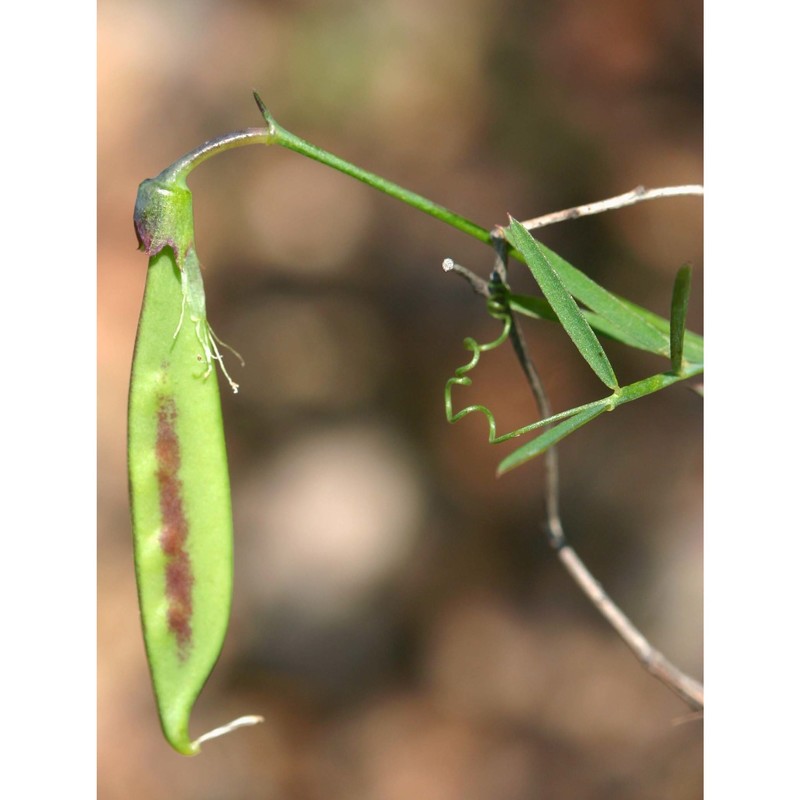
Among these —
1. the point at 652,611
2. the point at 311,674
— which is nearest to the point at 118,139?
the point at 311,674

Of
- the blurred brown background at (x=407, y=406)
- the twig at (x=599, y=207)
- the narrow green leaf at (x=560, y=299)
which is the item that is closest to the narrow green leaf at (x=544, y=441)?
the narrow green leaf at (x=560, y=299)

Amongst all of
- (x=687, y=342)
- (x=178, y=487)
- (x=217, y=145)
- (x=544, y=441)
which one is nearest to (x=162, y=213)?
(x=217, y=145)

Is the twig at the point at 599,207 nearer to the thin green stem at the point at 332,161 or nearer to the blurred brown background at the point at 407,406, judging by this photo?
the thin green stem at the point at 332,161

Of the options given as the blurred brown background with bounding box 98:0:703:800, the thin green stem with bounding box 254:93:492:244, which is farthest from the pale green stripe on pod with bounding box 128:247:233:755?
the blurred brown background with bounding box 98:0:703:800

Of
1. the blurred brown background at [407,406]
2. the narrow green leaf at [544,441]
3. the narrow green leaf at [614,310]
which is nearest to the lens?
the narrow green leaf at [544,441]

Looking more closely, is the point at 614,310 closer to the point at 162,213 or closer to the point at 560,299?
the point at 560,299
